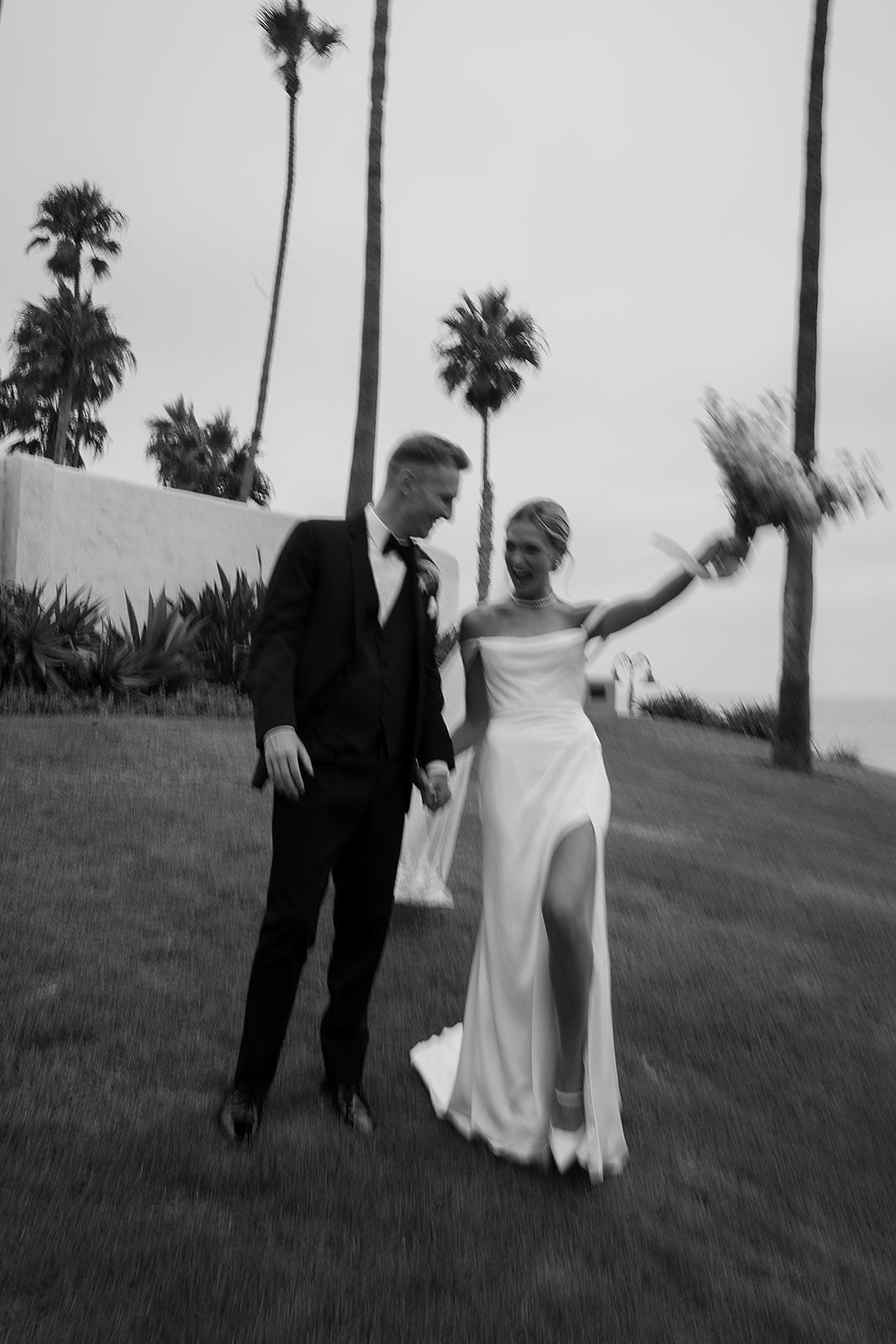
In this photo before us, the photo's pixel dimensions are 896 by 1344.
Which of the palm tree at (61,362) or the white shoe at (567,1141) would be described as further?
the palm tree at (61,362)

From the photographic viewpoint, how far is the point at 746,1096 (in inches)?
182

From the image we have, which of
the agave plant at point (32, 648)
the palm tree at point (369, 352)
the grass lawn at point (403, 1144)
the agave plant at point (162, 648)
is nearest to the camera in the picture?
the grass lawn at point (403, 1144)

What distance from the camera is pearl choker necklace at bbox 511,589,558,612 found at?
13.8 feet

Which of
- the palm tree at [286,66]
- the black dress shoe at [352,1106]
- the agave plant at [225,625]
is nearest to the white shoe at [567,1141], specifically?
the black dress shoe at [352,1106]

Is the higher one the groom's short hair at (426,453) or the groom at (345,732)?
the groom's short hair at (426,453)

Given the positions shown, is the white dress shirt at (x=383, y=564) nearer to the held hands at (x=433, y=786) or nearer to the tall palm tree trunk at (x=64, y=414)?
the held hands at (x=433, y=786)

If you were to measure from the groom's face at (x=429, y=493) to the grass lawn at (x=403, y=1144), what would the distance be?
2.09 meters

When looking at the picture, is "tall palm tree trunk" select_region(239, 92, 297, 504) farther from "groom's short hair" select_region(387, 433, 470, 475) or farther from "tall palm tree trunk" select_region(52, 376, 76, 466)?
"groom's short hair" select_region(387, 433, 470, 475)

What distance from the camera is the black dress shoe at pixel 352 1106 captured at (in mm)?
3842

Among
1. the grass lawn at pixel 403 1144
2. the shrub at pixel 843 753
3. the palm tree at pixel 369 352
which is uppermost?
the palm tree at pixel 369 352

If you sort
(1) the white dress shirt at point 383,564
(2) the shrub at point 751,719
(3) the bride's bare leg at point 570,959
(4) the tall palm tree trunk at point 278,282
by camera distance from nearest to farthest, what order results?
(3) the bride's bare leg at point 570,959 < (1) the white dress shirt at point 383,564 < (2) the shrub at point 751,719 < (4) the tall palm tree trunk at point 278,282

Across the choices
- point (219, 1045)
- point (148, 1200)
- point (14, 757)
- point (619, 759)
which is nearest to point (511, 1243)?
point (148, 1200)

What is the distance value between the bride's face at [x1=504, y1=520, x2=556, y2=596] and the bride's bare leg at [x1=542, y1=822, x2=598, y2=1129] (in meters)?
1.01

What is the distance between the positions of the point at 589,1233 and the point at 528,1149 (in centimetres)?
43
